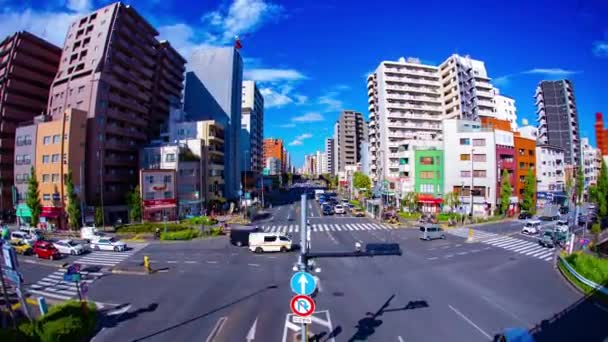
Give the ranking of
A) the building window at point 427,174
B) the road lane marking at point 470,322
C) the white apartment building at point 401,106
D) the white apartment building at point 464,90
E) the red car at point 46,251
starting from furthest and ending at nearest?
the white apartment building at point 401,106 < the white apartment building at point 464,90 < the building window at point 427,174 < the red car at point 46,251 < the road lane marking at point 470,322

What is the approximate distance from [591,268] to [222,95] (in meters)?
77.6

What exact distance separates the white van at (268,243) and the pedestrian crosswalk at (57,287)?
13159mm

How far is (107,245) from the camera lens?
119ft

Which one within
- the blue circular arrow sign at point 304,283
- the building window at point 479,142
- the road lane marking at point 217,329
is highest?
the building window at point 479,142

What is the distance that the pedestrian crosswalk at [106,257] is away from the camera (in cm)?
3022

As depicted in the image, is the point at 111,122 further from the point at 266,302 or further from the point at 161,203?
the point at 266,302

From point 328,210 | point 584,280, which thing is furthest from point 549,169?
point 584,280

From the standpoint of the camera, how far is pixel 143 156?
62688mm

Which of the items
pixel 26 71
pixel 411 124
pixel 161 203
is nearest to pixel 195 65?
pixel 26 71

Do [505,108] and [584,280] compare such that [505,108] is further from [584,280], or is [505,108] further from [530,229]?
[584,280]

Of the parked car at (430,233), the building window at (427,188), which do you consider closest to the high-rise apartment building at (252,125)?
the building window at (427,188)

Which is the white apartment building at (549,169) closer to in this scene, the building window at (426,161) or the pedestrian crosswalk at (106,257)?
the building window at (426,161)

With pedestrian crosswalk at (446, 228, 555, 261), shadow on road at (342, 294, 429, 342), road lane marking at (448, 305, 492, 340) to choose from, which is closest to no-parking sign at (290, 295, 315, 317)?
shadow on road at (342, 294, 429, 342)

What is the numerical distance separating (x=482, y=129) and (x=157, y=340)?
6453 cm
